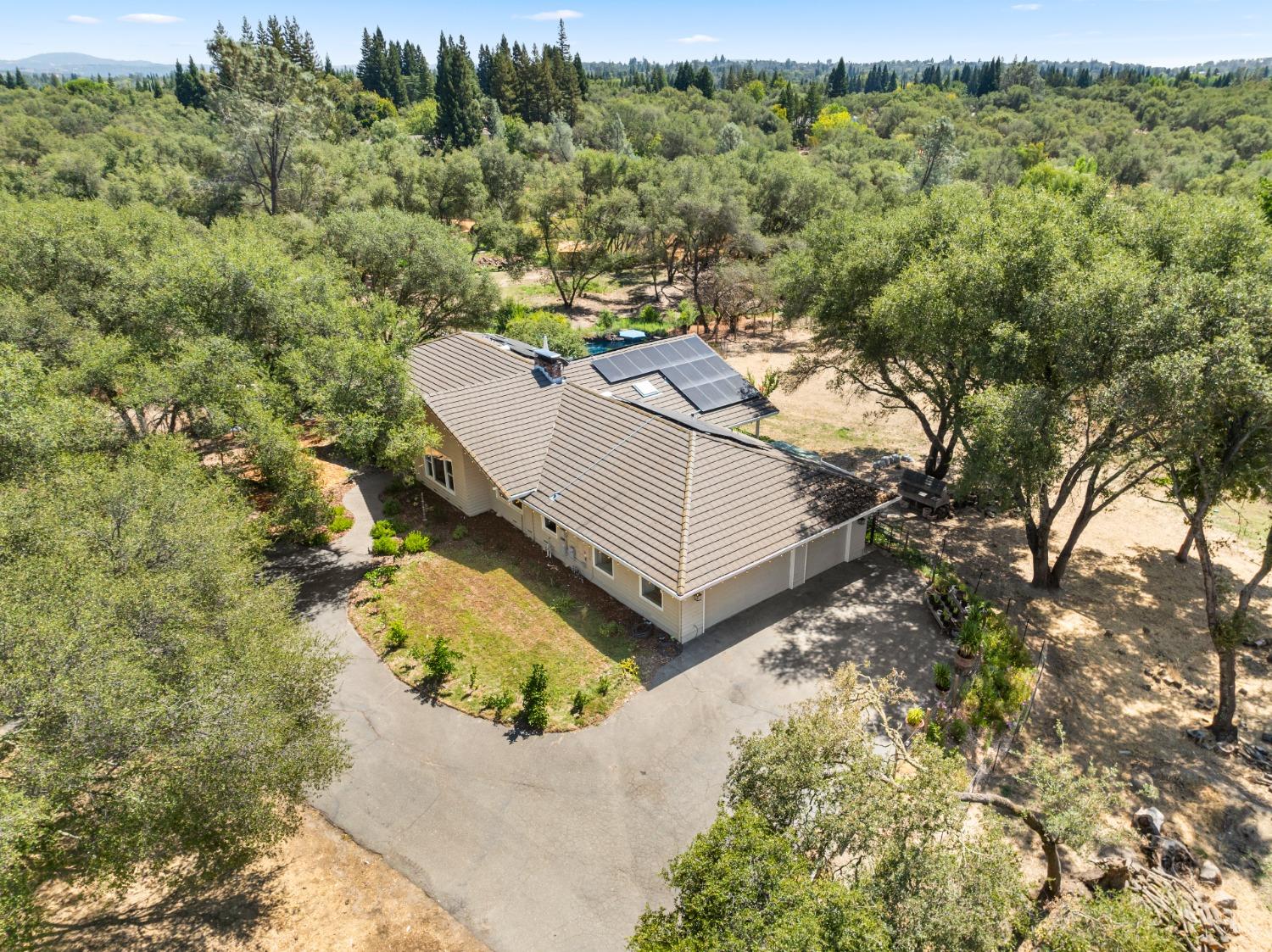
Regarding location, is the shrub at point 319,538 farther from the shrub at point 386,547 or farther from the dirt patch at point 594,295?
the dirt patch at point 594,295

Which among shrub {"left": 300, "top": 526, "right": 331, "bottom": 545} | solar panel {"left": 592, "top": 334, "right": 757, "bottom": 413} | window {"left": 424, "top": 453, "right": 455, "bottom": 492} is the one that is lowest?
shrub {"left": 300, "top": 526, "right": 331, "bottom": 545}

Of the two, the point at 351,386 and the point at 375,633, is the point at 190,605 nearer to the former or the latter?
the point at 375,633

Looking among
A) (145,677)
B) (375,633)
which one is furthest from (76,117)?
(145,677)

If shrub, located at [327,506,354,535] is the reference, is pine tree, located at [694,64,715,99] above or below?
above

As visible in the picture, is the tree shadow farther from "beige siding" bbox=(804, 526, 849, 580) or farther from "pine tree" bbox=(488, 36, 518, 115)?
"pine tree" bbox=(488, 36, 518, 115)

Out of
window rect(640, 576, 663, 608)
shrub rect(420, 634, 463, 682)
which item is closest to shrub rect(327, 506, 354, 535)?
shrub rect(420, 634, 463, 682)

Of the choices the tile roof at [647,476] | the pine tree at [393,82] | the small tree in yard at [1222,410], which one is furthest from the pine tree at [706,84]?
the small tree in yard at [1222,410]
